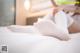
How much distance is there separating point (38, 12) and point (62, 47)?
221 cm

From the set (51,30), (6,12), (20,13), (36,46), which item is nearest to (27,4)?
(20,13)

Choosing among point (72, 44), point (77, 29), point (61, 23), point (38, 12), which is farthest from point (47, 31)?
point (38, 12)

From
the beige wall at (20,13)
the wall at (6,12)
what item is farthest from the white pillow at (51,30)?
the beige wall at (20,13)

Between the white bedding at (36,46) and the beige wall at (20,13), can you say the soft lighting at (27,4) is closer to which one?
the beige wall at (20,13)

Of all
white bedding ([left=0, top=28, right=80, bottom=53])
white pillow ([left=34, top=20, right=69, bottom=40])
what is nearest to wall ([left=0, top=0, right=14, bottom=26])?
white pillow ([left=34, top=20, right=69, bottom=40])

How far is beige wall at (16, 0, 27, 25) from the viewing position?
3230 millimetres

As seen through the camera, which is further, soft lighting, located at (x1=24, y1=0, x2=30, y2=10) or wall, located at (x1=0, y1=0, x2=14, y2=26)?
soft lighting, located at (x1=24, y1=0, x2=30, y2=10)

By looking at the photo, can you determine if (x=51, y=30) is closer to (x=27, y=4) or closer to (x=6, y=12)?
(x=6, y=12)

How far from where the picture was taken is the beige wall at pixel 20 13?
3230 mm

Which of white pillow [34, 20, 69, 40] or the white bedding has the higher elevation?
white pillow [34, 20, 69, 40]

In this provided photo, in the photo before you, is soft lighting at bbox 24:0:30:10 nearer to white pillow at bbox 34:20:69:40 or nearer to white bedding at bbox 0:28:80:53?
white pillow at bbox 34:20:69:40

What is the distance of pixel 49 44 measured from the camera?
102 cm

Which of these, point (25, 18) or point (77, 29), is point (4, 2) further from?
point (77, 29)

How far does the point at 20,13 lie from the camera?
10.8 ft
